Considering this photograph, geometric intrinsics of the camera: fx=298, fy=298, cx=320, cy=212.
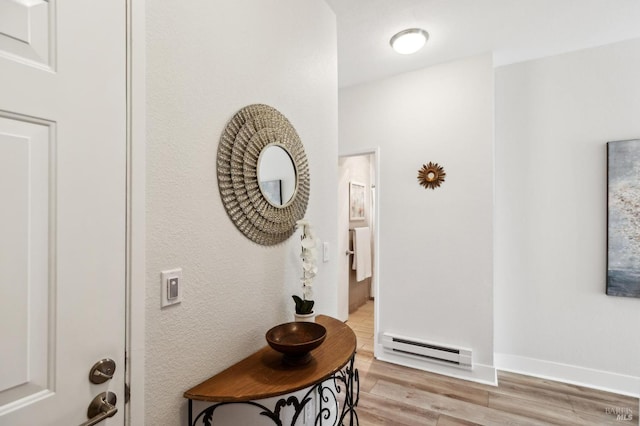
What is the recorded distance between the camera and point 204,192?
1067 millimetres

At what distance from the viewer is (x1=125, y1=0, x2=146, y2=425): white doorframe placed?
84 cm

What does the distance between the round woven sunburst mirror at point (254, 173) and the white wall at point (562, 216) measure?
219 cm

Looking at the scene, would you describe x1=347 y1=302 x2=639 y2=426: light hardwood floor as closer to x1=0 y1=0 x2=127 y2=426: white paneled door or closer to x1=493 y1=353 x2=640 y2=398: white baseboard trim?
x1=493 y1=353 x2=640 y2=398: white baseboard trim

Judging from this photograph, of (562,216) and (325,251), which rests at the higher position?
(562,216)

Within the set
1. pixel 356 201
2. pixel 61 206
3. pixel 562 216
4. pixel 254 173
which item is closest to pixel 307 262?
pixel 254 173

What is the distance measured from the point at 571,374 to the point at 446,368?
38.3 inches

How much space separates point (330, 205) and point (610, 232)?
2.24 m

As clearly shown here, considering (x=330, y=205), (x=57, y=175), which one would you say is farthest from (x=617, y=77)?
(x=57, y=175)

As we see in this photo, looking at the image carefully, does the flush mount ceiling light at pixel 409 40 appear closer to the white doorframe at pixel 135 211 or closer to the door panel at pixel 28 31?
the white doorframe at pixel 135 211

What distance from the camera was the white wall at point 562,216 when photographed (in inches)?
92.4

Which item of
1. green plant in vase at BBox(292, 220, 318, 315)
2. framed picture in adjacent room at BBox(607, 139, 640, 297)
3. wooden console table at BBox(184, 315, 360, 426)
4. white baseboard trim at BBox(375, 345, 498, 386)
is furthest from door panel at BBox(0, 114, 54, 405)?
framed picture in adjacent room at BBox(607, 139, 640, 297)

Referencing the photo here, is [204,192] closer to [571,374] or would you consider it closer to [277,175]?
[277,175]

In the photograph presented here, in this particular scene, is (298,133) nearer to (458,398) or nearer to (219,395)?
(219,395)

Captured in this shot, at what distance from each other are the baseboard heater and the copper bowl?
1793 mm
